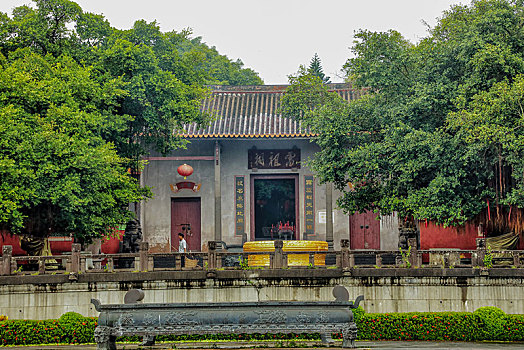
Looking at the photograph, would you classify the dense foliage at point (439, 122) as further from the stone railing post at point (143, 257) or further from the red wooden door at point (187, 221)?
the red wooden door at point (187, 221)

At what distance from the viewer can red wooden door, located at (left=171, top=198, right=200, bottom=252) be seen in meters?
27.3

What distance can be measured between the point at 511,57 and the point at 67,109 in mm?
11773

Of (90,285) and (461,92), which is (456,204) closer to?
(461,92)

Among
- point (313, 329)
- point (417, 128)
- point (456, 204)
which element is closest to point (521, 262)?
point (456, 204)

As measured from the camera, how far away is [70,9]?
20438mm

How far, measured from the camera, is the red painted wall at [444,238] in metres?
24.8

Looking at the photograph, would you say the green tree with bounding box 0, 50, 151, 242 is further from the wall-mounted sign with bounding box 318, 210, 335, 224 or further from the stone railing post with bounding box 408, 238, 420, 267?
the wall-mounted sign with bounding box 318, 210, 335, 224

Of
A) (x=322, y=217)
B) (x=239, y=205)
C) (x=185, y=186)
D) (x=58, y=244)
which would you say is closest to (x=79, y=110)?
(x=58, y=244)

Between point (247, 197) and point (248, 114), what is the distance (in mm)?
3212

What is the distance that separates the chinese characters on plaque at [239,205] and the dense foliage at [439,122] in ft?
20.2

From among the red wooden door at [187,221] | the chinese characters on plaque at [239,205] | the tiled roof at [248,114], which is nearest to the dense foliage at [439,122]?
the tiled roof at [248,114]

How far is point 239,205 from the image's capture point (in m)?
27.1

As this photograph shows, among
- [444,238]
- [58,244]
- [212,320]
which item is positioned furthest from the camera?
[444,238]

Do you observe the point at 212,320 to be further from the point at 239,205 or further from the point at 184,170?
the point at 239,205
